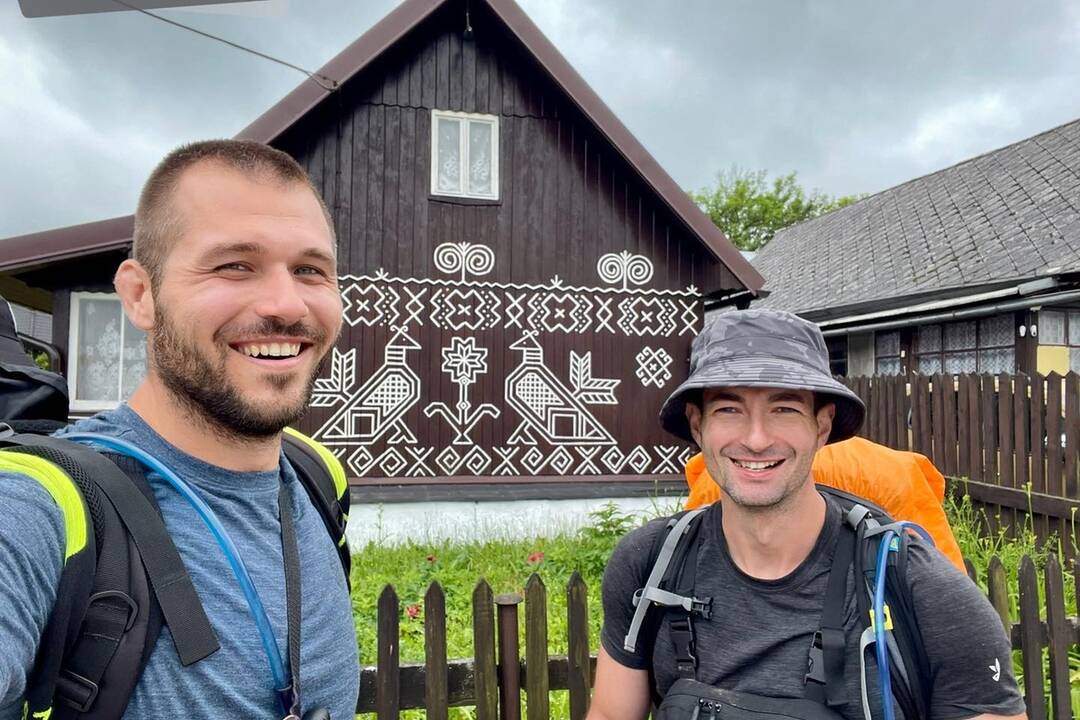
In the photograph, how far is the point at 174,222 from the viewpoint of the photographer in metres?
1.44

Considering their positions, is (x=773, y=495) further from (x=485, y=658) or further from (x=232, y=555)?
(x=485, y=658)

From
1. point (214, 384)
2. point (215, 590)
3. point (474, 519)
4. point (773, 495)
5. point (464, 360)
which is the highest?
point (464, 360)

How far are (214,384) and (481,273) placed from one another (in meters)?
6.37

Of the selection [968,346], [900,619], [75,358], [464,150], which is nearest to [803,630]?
[900,619]

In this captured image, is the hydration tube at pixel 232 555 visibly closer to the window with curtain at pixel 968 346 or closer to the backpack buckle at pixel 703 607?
the backpack buckle at pixel 703 607

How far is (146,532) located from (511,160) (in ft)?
23.2

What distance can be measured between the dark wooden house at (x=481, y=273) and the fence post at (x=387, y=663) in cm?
472

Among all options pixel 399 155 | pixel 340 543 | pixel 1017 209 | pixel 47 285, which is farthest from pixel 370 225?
pixel 1017 209

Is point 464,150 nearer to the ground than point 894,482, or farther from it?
farther from it

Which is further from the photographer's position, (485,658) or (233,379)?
(485,658)

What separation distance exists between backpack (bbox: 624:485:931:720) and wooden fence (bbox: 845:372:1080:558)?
199 inches

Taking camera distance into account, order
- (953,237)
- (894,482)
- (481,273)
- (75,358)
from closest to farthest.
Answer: (894,482)
(75,358)
(481,273)
(953,237)

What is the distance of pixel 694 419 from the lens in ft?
6.95

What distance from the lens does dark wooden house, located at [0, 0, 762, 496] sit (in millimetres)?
7211
